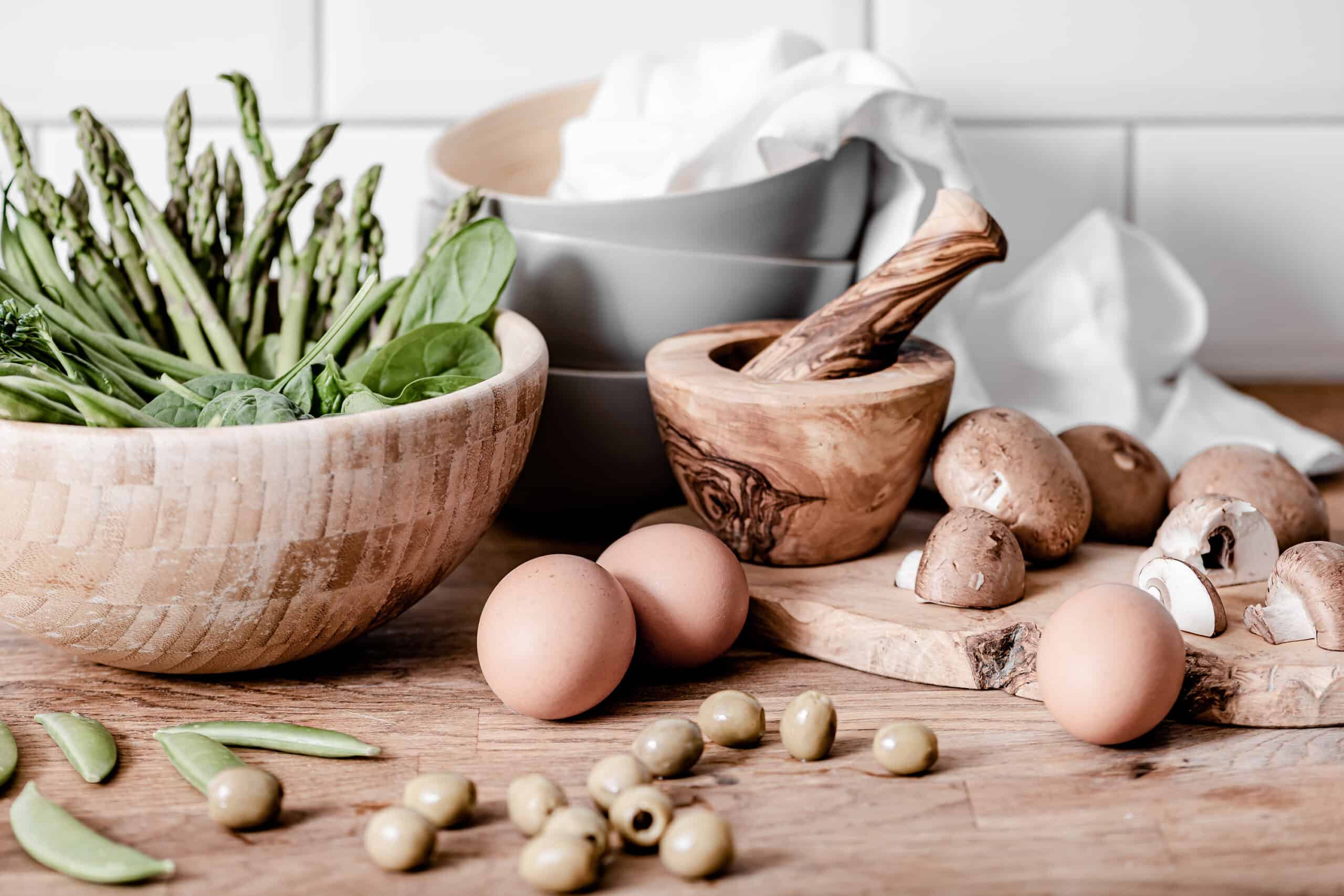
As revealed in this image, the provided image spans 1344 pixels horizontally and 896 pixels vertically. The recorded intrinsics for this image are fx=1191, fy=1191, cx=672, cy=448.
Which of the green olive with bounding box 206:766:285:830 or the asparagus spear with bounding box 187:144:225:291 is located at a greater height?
the asparagus spear with bounding box 187:144:225:291

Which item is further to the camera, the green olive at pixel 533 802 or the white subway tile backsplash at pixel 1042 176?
the white subway tile backsplash at pixel 1042 176

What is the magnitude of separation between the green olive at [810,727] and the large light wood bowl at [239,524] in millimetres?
209

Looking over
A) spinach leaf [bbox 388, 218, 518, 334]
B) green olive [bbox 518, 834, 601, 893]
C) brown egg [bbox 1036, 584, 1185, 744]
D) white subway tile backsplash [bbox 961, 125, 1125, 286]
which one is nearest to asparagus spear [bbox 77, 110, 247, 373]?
spinach leaf [bbox 388, 218, 518, 334]

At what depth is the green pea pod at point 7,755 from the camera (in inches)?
22.5

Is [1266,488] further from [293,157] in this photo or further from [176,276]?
[293,157]

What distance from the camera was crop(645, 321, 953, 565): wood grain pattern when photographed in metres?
0.72

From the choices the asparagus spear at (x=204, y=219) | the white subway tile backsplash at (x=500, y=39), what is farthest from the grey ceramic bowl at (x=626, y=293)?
the white subway tile backsplash at (x=500, y=39)

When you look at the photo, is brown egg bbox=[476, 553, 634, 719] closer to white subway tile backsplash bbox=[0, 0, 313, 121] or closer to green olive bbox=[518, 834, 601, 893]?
green olive bbox=[518, 834, 601, 893]

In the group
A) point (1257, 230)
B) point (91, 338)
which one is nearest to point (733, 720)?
point (91, 338)

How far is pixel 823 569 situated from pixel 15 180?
2.04ft

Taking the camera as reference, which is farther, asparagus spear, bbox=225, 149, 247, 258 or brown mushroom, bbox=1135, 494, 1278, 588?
asparagus spear, bbox=225, 149, 247, 258

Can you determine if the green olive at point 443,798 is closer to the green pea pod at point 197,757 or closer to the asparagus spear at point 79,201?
the green pea pod at point 197,757

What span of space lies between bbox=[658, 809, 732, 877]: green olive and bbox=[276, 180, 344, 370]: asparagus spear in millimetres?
458

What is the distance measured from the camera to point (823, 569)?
0.78 m
